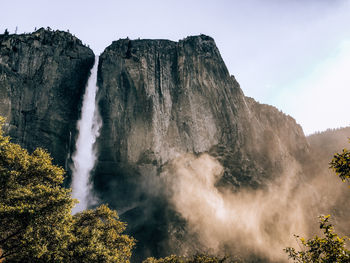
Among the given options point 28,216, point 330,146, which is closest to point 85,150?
point 28,216

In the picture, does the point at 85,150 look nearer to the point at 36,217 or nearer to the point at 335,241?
the point at 36,217

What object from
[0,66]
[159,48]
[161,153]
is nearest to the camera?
[0,66]

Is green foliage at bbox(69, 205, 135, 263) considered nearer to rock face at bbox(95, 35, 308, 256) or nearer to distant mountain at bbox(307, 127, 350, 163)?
rock face at bbox(95, 35, 308, 256)

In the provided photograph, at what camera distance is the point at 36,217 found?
1562 cm

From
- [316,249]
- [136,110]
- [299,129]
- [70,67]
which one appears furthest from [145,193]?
[299,129]

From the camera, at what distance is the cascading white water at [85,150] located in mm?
56219

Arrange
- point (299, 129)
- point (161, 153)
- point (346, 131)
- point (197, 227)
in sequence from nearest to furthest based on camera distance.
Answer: point (197, 227)
point (161, 153)
point (299, 129)
point (346, 131)

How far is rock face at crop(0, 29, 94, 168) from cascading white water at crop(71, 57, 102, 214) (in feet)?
6.82

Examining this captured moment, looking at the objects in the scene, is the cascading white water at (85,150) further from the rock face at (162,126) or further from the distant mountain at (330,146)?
the distant mountain at (330,146)

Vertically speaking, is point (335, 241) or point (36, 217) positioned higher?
point (36, 217)

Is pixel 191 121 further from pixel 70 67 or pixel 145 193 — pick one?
pixel 70 67

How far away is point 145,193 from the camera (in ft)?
194

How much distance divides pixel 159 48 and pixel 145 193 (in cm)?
4155

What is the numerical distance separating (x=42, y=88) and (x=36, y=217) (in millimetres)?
51249
